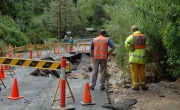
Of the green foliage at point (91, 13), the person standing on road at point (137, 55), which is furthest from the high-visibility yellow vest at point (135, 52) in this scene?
the green foliage at point (91, 13)

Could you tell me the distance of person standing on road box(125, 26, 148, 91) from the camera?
408 inches

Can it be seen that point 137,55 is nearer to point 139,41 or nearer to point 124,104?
point 139,41

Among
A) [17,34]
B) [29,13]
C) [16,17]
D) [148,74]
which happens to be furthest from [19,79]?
[29,13]

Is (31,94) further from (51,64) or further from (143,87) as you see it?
(143,87)

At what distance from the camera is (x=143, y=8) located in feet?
32.6

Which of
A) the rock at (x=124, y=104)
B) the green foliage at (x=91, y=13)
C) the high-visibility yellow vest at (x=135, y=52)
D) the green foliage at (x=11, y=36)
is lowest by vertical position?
the rock at (x=124, y=104)

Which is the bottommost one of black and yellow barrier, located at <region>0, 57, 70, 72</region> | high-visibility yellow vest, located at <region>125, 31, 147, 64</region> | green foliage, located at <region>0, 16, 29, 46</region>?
black and yellow barrier, located at <region>0, 57, 70, 72</region>

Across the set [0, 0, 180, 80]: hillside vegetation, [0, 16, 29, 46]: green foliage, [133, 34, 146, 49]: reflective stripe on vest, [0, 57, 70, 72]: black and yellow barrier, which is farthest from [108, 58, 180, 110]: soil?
[0, 16, 29, 46]: green foliage

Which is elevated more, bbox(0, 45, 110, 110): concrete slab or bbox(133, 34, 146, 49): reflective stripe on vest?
bbox(133, 34, 146, 49): reflective stripe on vest

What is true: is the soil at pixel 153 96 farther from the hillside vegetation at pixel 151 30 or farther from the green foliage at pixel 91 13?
the green foliage at pixel 91 13

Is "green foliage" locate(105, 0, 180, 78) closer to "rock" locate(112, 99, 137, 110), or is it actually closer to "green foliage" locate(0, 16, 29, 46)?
"rock" locate(112, 99, 137, 110)

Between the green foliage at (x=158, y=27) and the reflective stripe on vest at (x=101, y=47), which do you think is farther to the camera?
the reflective stripe on vest at (x=101, y=47)

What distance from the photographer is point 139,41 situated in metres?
10.4

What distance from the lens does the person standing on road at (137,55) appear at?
34.0ft
